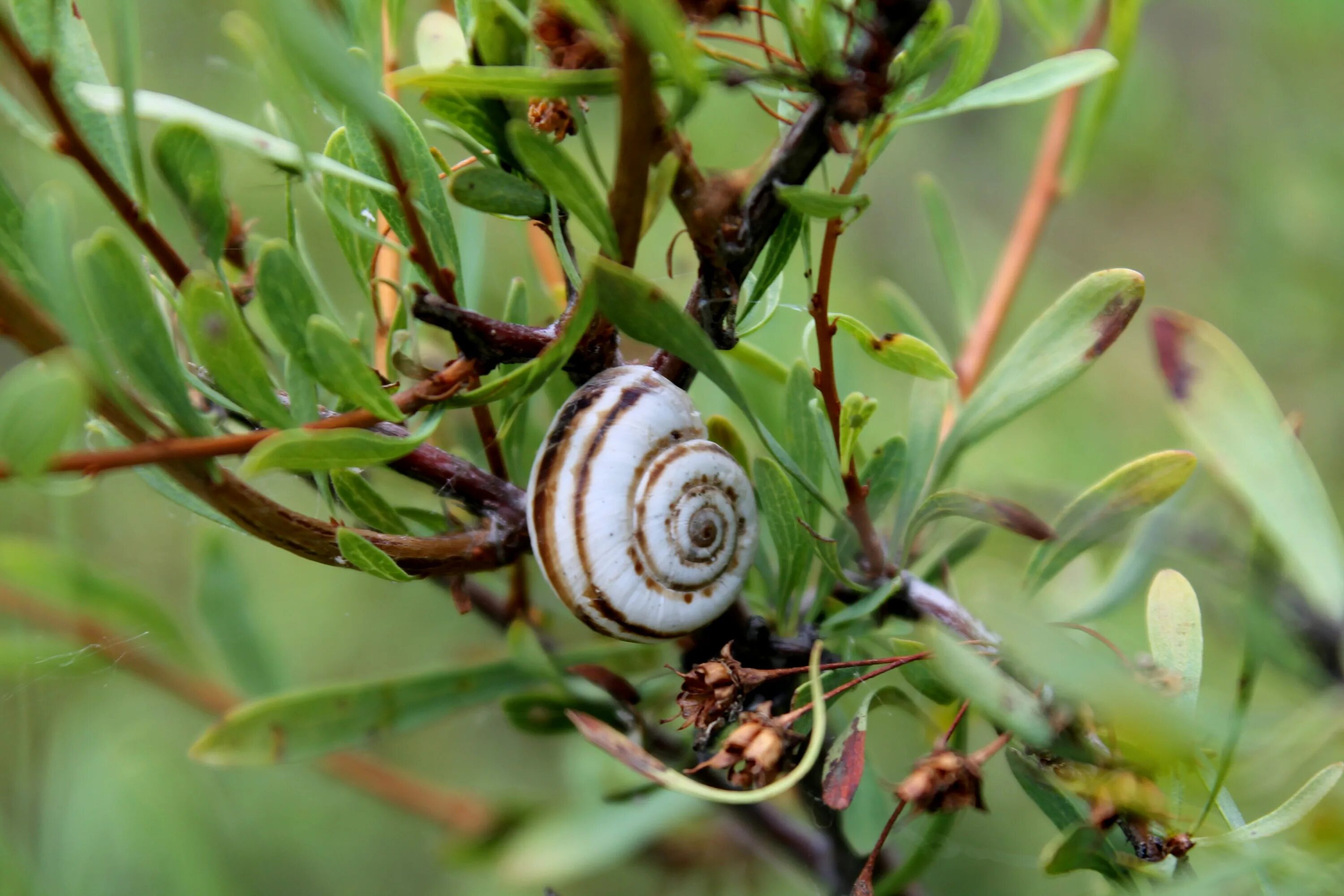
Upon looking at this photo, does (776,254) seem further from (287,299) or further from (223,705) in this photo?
(223,705)

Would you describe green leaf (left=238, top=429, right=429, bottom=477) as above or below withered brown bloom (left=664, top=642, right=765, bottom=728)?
above

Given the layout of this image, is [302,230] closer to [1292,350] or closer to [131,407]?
[131,407]

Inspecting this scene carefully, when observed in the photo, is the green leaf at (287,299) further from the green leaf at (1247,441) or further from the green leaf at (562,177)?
the green leaf at (1247,441)

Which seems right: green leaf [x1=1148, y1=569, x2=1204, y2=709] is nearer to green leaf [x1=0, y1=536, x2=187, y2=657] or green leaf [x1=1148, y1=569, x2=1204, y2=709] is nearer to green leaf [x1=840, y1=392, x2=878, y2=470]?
green leaf [x1=840, y1=392, x2=878, y2=470]

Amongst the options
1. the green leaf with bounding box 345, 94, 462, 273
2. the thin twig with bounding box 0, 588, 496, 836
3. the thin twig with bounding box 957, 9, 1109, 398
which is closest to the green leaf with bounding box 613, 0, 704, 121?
the green leaf with bounding box 345, 94, 462, 273

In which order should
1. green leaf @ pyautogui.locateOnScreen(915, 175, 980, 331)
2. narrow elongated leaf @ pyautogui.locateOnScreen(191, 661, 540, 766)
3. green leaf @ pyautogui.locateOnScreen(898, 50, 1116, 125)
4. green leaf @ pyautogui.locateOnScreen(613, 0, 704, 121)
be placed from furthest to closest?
green leaf @ pyautogui.locateOnScreen(915, 175, 980, 331) < narrow elongated leaf @ pyautogui.locateOnScreen(191, 661, 540, 766) < green leaf @ pyautogui.locateOnScreen(898, 50, 1116, 125) < green leaf @ pyautogui.locateOnScreen(613, 0, 704, 121)

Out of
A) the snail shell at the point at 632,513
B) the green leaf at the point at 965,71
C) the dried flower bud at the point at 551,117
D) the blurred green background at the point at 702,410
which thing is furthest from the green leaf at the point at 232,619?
the green leaf at the point at 965,71
